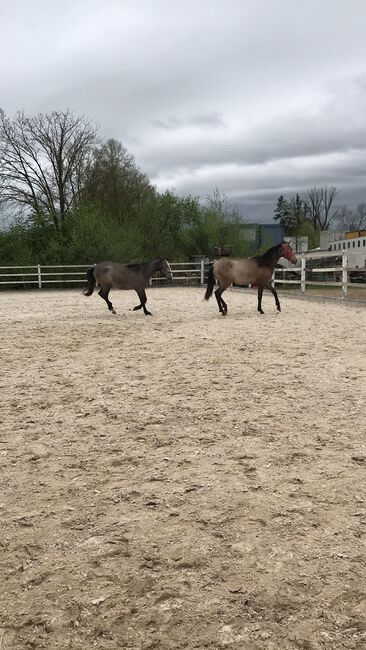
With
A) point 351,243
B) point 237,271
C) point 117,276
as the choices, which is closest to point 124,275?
point 117,276

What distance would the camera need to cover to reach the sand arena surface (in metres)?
1.52

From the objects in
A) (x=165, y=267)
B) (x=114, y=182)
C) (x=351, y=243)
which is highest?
(x=114, y=182)

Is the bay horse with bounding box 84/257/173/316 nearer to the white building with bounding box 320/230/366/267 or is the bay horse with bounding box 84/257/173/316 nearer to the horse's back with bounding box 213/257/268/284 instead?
the horse's back with bounding box 213/257/268/284

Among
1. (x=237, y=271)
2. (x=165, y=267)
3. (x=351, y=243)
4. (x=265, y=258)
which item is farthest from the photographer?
(x=351, y=243)

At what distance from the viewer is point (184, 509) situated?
7.21ft

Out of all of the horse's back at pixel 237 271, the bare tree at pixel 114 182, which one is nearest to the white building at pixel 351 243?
the bare tree at pixel 114 182

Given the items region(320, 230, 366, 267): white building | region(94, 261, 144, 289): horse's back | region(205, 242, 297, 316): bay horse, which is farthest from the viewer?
region(320, 230, 366, 267): white building

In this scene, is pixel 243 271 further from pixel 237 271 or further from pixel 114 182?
pixel 114 182

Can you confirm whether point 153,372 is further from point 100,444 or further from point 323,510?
point 323,510

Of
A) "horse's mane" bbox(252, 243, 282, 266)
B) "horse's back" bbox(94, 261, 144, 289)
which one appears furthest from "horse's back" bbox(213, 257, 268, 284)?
"horse's back" bbox(94, 261, 144, 289)

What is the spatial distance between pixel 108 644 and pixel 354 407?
2.73 meters

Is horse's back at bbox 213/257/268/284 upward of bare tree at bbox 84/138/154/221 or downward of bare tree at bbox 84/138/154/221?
downward

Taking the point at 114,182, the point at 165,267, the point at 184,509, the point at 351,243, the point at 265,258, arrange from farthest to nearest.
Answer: the point at 351,243
the point at 114,182
the point at 165,267
the point at 265,258
the point at 184,509

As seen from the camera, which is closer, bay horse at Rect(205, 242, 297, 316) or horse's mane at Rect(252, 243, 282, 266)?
bay horse at Rect(205, 242, 297, 316)
